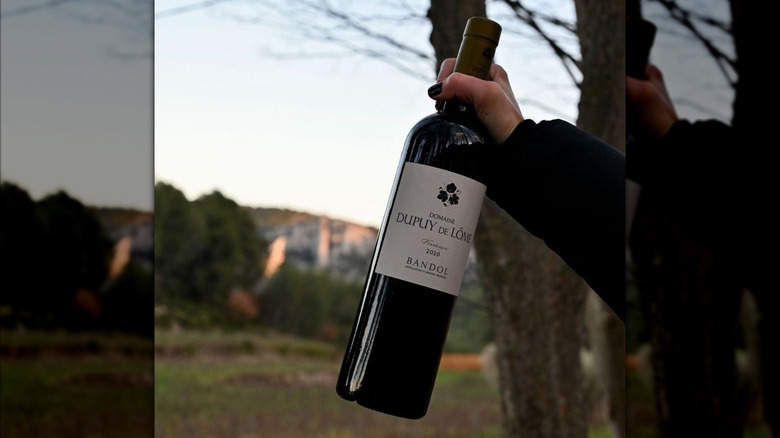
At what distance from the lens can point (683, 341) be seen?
16 cm

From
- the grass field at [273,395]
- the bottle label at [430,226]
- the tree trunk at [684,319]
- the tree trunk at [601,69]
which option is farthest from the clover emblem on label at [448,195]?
the grass field at [273,395]

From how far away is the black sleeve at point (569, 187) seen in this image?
45cm

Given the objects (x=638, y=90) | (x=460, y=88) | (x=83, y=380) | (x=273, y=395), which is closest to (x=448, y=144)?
(x=460, y=88)

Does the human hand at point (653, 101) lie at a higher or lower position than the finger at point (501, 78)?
higher

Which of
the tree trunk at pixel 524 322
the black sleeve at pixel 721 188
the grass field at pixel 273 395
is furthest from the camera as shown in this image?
the grass field at pixel 273 395

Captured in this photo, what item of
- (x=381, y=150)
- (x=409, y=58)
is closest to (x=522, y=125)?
(x=409, y=58)

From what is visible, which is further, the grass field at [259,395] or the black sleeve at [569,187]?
the grass field at [259,395]

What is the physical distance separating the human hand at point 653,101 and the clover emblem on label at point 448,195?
28cm

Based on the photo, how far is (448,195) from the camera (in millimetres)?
441

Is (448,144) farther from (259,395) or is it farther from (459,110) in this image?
(259,395)

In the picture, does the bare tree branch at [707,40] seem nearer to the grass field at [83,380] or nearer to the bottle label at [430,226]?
the bottle label at [430,226]

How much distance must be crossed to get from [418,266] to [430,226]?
24mm

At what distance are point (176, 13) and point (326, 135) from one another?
0.68 metres

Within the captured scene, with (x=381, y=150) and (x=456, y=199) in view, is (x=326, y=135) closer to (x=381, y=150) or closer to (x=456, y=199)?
(x=381, y=150)
